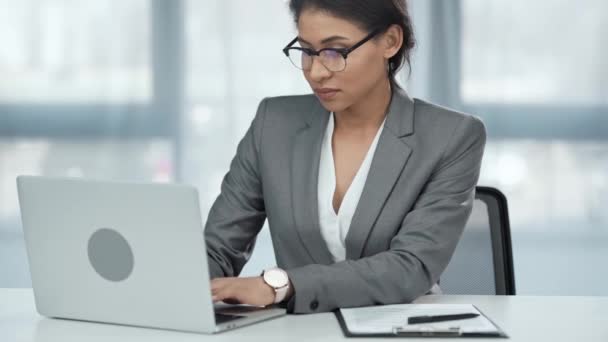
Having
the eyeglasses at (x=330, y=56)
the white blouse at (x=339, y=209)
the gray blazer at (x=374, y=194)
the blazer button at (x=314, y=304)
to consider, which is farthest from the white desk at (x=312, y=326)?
the eyeglasses at (x=330, y=56)

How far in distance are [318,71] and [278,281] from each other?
0.53 metres

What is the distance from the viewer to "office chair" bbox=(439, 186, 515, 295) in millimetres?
2561

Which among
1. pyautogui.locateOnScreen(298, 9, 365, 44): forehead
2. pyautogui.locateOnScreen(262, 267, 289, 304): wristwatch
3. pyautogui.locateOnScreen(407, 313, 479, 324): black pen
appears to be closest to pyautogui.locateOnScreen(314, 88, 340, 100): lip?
pyautogui.locateOnScreen(298, 9, 365, 44): forehead

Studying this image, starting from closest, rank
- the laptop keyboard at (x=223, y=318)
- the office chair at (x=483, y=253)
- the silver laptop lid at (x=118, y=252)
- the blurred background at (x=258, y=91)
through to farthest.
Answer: the silver laptop lid at (x=118, y=252)
the laptop keyboard at (x=223, y=318)
the office chair at (x=483, y=253)
the blurred background at (x=258, y=91)

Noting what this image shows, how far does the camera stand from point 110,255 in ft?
5.82

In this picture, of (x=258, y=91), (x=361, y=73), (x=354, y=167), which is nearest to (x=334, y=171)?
(x=354, y=167)

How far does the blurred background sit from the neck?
185 centimetres

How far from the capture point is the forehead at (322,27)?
88.1 inches

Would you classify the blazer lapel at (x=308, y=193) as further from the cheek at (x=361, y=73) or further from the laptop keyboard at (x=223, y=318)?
the laptop keyboard at (x=223, y=318)

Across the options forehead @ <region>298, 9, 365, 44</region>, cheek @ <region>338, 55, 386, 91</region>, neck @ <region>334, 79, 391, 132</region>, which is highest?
forehead @ <region>298, 9, 365, 44</region>

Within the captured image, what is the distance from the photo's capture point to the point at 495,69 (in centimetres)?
428

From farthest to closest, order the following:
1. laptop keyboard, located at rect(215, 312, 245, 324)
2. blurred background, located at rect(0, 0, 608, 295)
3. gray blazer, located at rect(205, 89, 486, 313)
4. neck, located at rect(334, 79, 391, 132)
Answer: blurred background, located at rect(0, 0, 608, 295)
neck, located at rect(334, 79, 391, 132)
gray blazer, located at rect(205, 89, 486, 313)
laptop keyboard, located at rect(215, 312, 245, 324)

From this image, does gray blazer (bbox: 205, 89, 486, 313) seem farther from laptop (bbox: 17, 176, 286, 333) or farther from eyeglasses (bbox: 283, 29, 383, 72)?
laptop (bbox: 17, 176, 286, 333)

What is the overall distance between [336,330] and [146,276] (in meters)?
0.36
